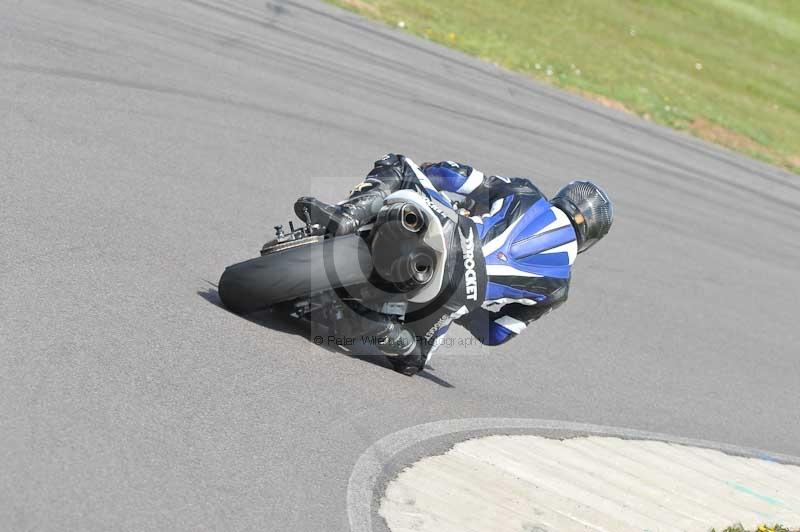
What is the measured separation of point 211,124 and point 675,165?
28.4 feet

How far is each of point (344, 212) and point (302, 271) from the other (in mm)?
437

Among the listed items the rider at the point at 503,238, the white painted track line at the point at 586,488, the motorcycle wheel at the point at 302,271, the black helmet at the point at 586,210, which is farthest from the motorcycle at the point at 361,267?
the white painted track line at the point at 586,488

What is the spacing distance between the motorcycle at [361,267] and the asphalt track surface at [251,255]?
22 centimetres

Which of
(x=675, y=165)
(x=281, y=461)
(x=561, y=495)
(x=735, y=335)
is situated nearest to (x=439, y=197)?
(x=561, y=495)

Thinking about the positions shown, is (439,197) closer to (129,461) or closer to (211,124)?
(129,461)

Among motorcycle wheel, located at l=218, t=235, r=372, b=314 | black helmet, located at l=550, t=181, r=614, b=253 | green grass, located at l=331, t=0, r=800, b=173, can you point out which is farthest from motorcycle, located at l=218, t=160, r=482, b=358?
green grass, located at l=331, t=0, r=800, b=173

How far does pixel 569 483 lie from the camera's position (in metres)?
5.56

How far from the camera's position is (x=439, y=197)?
6.04 m

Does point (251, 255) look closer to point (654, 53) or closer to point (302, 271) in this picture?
point (302, 271)

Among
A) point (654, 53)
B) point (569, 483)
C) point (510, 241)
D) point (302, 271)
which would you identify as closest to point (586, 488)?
point (569, 483)

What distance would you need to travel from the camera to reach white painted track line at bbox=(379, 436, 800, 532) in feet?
15.5

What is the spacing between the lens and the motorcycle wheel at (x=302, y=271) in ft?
17.9

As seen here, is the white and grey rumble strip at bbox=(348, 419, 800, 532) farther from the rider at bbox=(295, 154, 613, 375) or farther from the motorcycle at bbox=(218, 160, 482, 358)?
the motorcycle at bbox=(218, 160, 482, 358)

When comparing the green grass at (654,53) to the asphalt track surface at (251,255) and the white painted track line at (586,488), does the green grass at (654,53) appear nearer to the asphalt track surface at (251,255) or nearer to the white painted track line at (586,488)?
the asphalt track surface at (251,255)
